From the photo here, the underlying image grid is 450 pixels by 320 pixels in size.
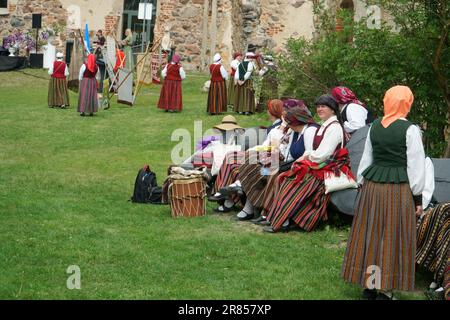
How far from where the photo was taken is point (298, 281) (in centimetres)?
732

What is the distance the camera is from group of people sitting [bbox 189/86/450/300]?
258 inches

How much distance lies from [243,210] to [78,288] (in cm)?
321

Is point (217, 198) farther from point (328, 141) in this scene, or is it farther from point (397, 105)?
point (397, 105)

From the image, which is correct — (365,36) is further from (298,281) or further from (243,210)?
(298,281)

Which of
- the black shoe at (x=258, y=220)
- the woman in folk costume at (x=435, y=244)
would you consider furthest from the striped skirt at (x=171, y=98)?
the woman in folk costume at (x=435, y=244)

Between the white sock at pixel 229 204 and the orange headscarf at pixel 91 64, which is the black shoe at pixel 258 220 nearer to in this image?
the white sock at pixel 229 204

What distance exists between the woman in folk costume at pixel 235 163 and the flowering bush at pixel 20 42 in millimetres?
21263

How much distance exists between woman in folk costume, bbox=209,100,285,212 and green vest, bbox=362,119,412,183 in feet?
11.5

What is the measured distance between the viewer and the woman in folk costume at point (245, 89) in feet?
66.7

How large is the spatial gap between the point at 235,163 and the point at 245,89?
33.2 feet

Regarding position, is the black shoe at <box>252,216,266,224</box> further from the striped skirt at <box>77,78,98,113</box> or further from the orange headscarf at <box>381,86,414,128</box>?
the striped skirt at <box>77,78,98,113</box>

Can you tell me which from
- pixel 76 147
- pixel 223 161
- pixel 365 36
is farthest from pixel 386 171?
pixel 76 147

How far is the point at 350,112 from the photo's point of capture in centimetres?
975

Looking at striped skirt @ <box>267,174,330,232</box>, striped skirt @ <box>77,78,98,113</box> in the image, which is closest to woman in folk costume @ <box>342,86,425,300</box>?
striped skirt @ <box>267,174,330,232</box>
